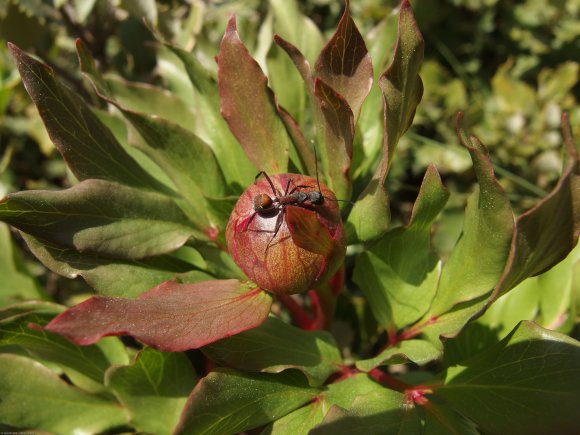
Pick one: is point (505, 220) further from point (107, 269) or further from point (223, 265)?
point (107, 269)

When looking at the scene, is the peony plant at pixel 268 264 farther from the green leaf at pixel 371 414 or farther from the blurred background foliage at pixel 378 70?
the blurred background foliage at pixel 378 70

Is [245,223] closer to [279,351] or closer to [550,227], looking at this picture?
[279,351]

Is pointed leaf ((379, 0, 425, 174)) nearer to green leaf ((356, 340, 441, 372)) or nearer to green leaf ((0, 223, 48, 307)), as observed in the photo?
green leaf ((356, 340, 441, 372))

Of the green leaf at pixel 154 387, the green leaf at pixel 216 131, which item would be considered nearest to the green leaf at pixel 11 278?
the green leaf at pixel 154 387

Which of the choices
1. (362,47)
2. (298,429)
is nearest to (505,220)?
(362,47)

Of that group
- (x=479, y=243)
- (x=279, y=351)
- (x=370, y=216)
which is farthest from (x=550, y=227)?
(x=279, y=351)

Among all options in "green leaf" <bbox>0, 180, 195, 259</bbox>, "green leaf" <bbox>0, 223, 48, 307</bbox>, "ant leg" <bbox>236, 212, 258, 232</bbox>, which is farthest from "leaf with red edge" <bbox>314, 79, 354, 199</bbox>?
"green leaf" <bbox>0, 223, 48, 307</bbox>
